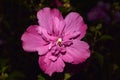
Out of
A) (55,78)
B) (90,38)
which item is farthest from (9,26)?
(55,78)

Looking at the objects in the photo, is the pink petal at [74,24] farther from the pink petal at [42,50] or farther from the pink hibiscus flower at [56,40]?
the pink petal at [42,50]

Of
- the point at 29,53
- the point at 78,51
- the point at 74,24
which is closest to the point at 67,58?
the point at 78,51

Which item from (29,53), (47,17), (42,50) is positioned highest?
(47,17)

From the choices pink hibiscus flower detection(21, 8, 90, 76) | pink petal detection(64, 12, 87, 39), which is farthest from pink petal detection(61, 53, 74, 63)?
pink petal detection(64, 12, 87, 39)

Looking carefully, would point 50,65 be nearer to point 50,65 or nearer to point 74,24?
point 50,65

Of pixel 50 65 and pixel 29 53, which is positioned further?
pixel 29 53

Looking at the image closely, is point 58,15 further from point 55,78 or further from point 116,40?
point 116,40
